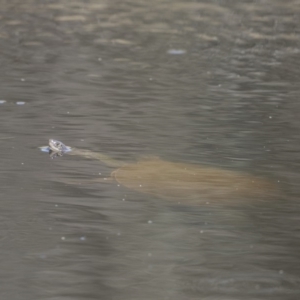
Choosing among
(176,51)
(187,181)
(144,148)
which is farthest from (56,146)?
(176,51)

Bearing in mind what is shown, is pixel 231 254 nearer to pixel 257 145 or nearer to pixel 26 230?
pixel 26 230

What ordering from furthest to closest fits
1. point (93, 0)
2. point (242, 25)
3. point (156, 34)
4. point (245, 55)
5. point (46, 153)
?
point (93, 0), point (242, 25), point (156, 34), point (245, 55), point (46, 153)

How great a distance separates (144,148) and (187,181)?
2.79 ft

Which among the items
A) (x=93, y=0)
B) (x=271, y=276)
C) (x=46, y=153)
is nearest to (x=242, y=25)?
(x=93, y=0)

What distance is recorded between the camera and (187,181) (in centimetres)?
534

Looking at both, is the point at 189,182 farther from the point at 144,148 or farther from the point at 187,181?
the point at 144,148

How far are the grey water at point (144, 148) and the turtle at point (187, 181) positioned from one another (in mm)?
84

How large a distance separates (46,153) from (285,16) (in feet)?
26.8

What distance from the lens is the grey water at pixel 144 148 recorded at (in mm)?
3879

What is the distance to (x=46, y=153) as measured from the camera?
595 cm

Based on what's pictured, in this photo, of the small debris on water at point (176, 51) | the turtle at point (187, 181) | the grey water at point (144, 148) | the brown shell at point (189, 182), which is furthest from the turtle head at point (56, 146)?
the small debris on water at point (176, 51)

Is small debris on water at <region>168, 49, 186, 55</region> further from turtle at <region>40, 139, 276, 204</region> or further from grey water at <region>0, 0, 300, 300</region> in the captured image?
turtle at <region>40, 139, 276, 204</region>

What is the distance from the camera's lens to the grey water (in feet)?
12.7

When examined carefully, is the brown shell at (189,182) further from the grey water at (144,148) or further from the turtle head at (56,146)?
the turtle head at (56,146)
